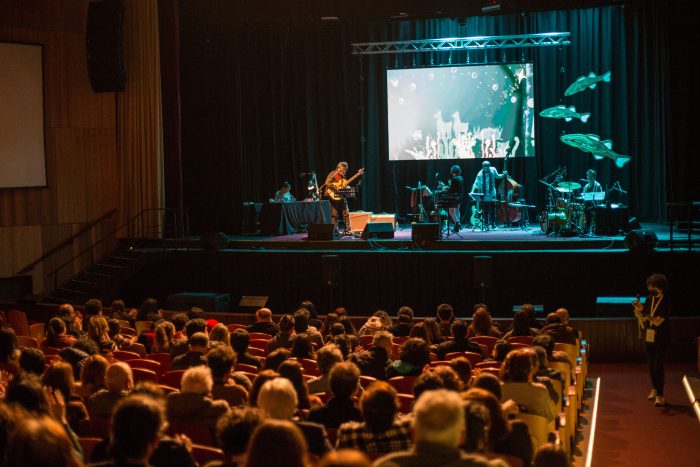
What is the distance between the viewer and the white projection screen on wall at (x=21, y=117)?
15.6 m

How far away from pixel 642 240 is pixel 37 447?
12.0 m

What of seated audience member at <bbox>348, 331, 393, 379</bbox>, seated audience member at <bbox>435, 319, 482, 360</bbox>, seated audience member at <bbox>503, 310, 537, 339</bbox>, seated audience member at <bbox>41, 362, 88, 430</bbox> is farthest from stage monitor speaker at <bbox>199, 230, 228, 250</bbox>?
seated audience member at <bbox>41, 362, 88, 430</bbox>

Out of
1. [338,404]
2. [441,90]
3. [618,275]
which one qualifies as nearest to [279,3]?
[441,90]

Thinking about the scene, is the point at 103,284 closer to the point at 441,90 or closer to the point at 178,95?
the point at 178,95

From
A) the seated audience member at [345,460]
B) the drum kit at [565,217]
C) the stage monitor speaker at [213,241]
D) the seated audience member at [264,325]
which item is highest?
the drum kit at [565,217]

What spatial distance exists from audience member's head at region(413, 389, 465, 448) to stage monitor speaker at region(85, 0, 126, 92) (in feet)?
47.9

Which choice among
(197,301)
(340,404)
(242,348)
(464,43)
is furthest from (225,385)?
(464,43)

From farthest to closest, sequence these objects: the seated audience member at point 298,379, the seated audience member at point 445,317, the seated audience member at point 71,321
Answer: the seated audience member at point 445,317 → the seated audience member at point 71,321 → the seated audience member at point 298,379

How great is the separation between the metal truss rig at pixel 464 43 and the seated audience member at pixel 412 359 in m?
11.8

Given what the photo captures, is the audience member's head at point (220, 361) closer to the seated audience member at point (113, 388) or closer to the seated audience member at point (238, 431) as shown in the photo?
the seated audience member at point (113, 388)

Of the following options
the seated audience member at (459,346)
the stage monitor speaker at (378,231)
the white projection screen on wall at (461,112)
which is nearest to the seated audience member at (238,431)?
the seated audience member at (459,346)

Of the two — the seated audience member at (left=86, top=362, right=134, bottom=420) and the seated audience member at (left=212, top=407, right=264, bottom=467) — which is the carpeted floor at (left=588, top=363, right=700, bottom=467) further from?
the seated audience member at (left=212, top=407, right=264, bottom=467)

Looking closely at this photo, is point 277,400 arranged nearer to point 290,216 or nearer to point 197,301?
point 197,301

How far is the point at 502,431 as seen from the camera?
4203mm
